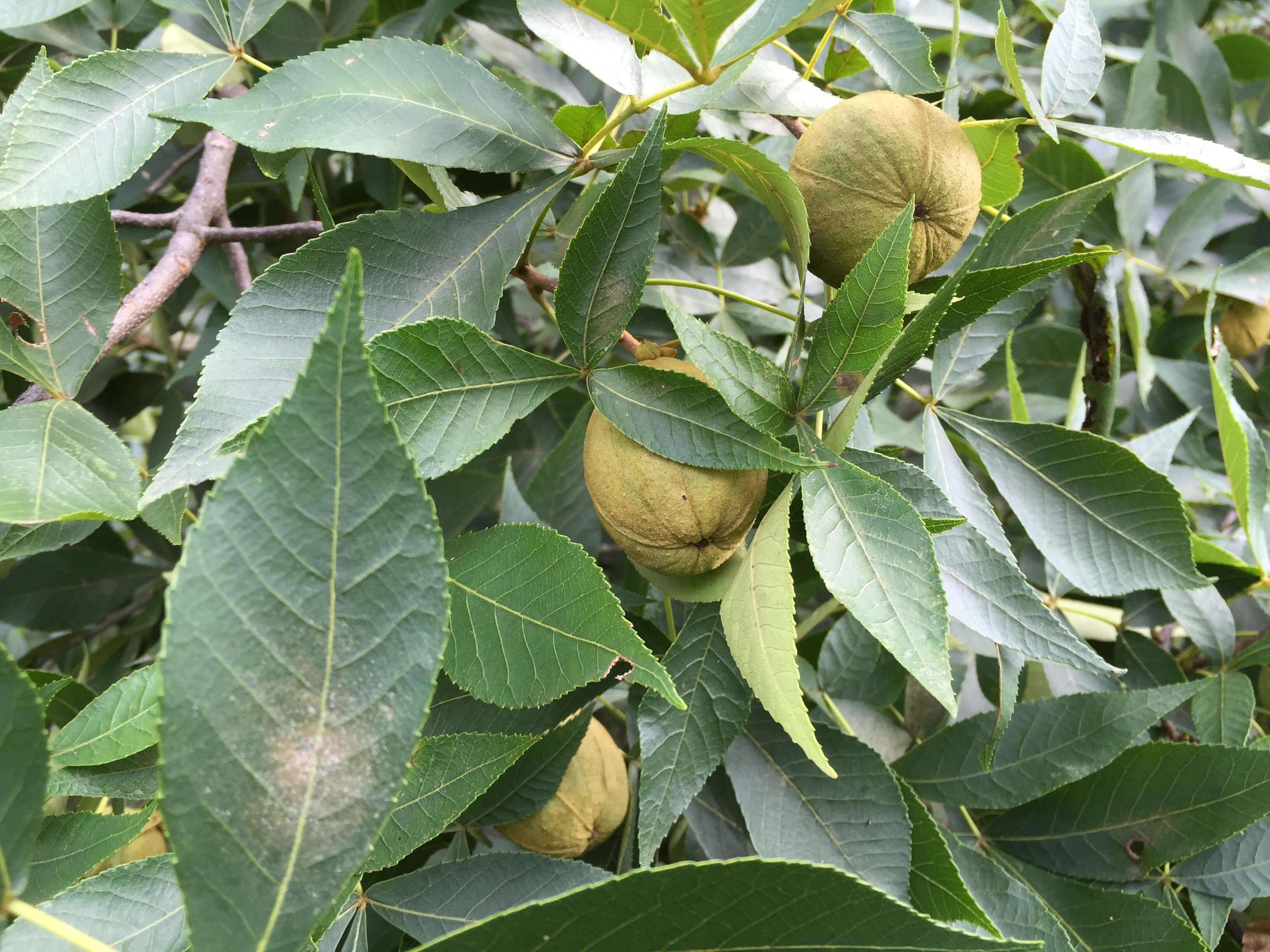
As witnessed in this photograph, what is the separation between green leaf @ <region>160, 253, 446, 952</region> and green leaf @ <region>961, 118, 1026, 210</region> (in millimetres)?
655

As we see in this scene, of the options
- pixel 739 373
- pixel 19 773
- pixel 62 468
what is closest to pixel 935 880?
pixel 739 373

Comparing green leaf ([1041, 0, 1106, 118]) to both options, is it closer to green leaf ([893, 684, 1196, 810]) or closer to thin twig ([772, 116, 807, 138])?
thin twig ([772, 116, 807, 138])

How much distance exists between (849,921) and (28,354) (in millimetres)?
840

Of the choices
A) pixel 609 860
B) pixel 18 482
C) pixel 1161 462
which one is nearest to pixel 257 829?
pixel 18 482

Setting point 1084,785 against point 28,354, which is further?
point 1084,785

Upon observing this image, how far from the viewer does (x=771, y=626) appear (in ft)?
2.15

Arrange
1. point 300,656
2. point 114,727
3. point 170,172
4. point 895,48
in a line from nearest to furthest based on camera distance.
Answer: point 300,656 → point 114,727 → point 895,48 → point 170,172

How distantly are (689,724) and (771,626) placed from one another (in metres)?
0.16

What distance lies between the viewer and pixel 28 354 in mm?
827

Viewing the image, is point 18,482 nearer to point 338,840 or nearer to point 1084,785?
point 338,840

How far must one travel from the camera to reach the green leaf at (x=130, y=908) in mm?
594

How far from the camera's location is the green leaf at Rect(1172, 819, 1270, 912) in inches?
36.8

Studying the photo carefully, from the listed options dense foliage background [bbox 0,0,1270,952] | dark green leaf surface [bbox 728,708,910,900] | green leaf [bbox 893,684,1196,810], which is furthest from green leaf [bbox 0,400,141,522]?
green leaf [bbox 893,684,1196,810]

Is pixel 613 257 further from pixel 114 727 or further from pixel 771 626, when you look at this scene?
pixel 114 727
